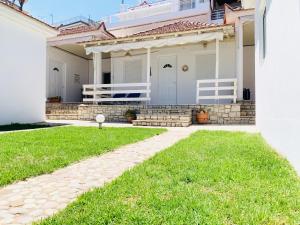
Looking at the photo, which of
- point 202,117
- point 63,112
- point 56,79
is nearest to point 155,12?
point 56,79

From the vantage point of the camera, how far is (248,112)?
12.5 metres

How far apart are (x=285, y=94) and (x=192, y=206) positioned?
2.73 metres

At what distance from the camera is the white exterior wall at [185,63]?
585 inches

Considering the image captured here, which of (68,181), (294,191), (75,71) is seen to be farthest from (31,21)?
(294,191)

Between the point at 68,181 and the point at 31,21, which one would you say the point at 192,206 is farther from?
the point at 31,21

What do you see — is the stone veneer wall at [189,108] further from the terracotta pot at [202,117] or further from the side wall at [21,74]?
the side wall at [21,74]

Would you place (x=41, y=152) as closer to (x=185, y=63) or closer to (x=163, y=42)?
(x=163, y=42)

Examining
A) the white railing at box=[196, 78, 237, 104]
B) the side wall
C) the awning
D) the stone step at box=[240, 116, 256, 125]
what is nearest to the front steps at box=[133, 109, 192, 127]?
the white railing at box=[196, 78, 237, 104]

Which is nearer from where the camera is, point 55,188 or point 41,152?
point 55,188

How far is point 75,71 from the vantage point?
65.6 ft

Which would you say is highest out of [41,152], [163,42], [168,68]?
[163,42]

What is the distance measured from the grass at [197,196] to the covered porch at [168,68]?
973 centimetres

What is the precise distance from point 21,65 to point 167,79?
7.68 meters

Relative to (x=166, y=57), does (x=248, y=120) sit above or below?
below
